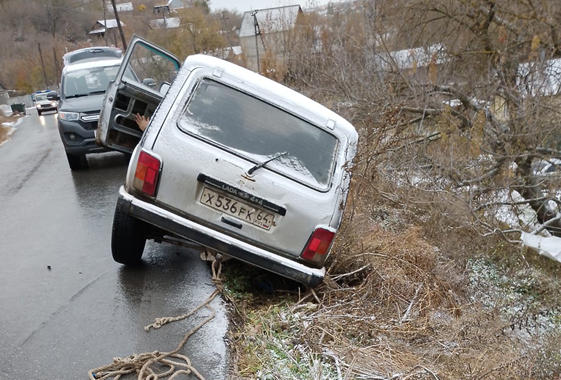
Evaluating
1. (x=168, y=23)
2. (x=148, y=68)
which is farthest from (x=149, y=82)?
(x=168, y=23)

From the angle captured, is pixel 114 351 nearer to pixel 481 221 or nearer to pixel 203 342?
pixel 203 342

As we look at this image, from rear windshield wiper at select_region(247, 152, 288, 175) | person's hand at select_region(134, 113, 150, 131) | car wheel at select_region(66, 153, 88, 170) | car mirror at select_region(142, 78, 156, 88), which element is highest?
rear windshield wiper at select_region(247, 152, 288, 175)

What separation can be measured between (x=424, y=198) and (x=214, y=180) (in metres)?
5.29

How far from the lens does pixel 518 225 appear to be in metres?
8.91

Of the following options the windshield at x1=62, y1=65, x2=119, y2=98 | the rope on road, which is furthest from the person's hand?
the windshield at x1=62, y1=65, x2=119, y2=98

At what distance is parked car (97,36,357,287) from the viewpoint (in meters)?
4.03

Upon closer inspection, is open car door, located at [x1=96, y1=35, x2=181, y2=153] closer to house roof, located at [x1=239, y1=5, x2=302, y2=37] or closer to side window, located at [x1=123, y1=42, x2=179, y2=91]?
side window, located at [x1=123, y1=42, x2=179, y2=91]

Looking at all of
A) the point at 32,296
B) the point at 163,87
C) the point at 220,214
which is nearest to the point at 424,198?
the point at 163,87

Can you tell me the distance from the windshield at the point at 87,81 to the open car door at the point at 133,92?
12.7 feet

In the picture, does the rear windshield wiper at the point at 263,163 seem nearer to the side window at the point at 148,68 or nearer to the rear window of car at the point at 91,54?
the side window at the point at 148,68

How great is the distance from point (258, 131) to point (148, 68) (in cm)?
379

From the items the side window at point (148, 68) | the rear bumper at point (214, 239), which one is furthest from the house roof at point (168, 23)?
the rear bumper at point (214, 239)

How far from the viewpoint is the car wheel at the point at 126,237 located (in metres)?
4.45

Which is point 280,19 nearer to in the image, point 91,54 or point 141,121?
point 91,54
